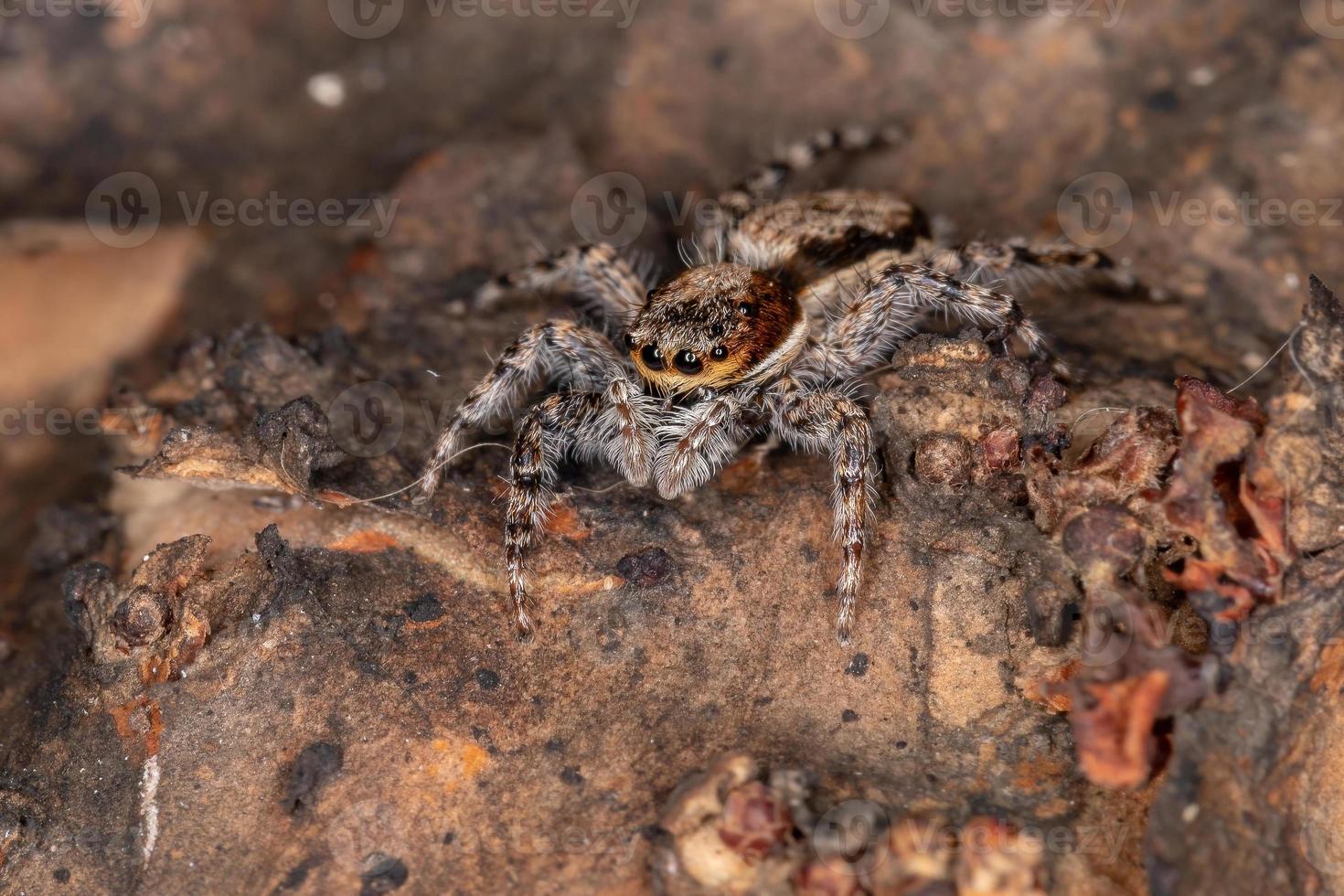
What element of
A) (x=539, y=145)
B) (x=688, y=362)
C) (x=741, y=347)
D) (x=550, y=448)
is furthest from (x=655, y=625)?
(x=539, y=145)

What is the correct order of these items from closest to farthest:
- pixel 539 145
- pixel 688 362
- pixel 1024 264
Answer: pixel 688 362 < pixel 1024 264 < pixel 539 145

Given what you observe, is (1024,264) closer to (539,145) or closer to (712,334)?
(712,334)

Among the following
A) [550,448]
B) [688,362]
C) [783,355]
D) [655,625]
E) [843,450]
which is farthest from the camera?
[783,355]

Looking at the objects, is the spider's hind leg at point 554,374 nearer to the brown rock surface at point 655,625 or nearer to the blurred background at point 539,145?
the brown rock surface at point 655,625

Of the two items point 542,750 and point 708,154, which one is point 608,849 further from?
point 708,154

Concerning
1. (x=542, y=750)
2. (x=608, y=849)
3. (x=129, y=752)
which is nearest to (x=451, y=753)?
(x=542, y=750)

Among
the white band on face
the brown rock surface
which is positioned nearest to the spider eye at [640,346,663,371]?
the white band on face
